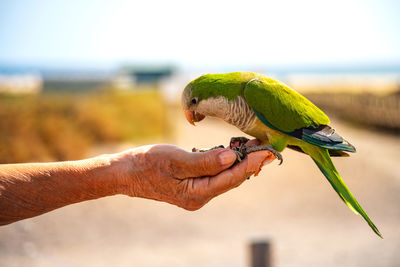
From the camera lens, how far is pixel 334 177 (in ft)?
7.95

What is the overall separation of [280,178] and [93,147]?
5064 millimetres

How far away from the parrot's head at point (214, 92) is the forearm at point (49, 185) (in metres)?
0.72

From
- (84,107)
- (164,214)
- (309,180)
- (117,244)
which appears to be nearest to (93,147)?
(84,107)

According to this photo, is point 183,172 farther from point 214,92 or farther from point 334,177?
point 334,177

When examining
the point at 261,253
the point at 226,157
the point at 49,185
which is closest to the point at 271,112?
the point at 226,157

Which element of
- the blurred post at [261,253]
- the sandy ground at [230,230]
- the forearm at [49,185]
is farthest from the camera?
the sandy ground at [230,230]

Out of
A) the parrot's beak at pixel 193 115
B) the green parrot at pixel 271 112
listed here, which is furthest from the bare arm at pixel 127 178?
the parrot's beak at pixel 193 115

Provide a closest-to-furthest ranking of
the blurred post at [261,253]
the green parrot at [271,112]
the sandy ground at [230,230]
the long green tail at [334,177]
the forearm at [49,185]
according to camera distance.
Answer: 1. the forearm at [49,185]
2. the long green tail at [334,177]
3. the green parrot at [271,112]
4. the blurred post at [261,253]
5. the sandy ground at [230,230]

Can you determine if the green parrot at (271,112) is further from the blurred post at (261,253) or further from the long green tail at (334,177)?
the blurred post at (261,253)

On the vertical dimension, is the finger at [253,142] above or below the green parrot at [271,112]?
below

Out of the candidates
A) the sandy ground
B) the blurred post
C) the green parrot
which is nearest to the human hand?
the green parrot

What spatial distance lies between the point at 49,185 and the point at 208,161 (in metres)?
0.96

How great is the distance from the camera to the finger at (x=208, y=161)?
7.18ft

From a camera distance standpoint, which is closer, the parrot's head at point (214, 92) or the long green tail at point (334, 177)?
the long green tail at point (334, 177)
